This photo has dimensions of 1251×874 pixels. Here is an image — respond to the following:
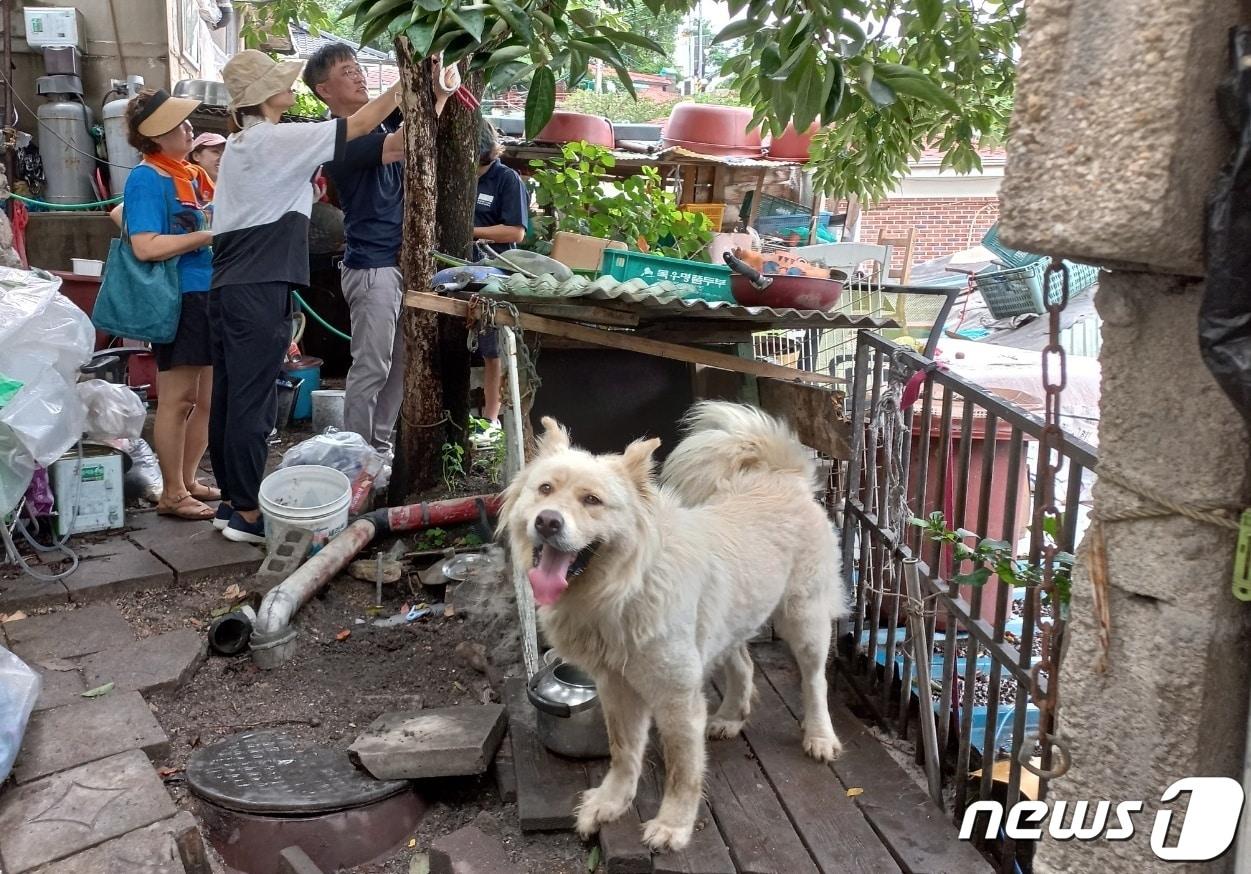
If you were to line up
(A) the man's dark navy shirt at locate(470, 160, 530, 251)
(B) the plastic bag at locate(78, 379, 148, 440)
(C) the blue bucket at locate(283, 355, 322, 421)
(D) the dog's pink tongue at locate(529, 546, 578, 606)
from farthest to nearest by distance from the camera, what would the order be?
(C) the blue bucket at locate(283, 355, 322, 421) → (A) the man's dark navy shirt at locate(470, 160, 530, 251) → (B) the plastic bag at locate(78, 379, 148, 440) → (D) the dog's pink tongue at locate(529, 546, 578, 606)

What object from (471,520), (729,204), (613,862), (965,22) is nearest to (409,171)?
(471,520)

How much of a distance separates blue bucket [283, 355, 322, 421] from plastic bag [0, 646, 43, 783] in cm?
437

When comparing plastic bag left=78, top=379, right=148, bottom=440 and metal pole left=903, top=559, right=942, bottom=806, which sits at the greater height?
plastic bag left=78, top=379, right=148, bottom=440

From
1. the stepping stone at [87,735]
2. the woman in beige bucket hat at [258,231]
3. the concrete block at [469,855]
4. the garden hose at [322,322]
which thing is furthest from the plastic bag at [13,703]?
the garden hose at [322,322]

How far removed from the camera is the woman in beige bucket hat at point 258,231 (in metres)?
4.84

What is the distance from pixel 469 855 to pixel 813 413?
2598 mm

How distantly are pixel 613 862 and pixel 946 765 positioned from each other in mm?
1510

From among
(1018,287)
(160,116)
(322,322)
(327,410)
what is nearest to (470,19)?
(160,116)

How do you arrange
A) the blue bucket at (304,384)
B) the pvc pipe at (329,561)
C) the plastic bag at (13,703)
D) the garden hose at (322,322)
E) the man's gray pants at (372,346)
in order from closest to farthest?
the plastic bag at (13,703)
the pvc pipe at (329,561)
the man's gray pants at (372,346)
the blue bucket at (304,384)
the garden hose at (322,322)

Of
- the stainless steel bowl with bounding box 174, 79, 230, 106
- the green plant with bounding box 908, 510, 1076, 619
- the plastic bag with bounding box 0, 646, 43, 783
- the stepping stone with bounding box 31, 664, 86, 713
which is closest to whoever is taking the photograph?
the green plant with bounding box 908, 510, 1076, 619

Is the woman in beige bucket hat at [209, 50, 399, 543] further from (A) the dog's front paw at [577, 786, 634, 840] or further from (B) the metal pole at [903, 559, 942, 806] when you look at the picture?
(B) the metal pole at [903, 559, 942, 806]

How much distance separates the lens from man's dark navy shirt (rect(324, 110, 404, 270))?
5828 millimetres

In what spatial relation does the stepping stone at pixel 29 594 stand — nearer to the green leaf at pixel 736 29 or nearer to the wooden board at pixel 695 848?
the wooden board at pixel 695 848

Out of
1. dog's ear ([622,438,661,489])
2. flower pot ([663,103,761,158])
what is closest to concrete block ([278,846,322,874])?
dog's ear ([622,438,661,489])
